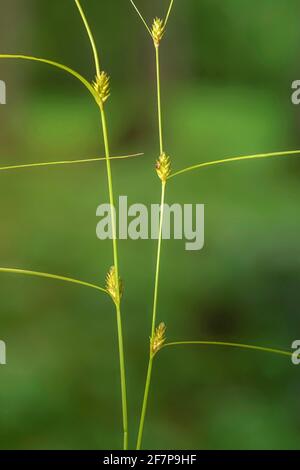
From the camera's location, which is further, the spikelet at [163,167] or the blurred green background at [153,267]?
the blurred green background at [153,267]

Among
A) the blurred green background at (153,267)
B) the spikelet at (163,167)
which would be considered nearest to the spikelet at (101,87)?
the spikelet at (163,167)

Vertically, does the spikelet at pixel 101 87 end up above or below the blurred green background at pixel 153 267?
below


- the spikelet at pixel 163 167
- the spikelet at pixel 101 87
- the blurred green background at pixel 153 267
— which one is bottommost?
the spikelet at pixel 163 167

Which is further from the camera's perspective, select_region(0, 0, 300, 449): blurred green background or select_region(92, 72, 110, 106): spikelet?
select_region(0, 0, 300, 449): blurred green background

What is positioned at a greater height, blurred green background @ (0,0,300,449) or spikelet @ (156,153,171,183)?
blurred green background @ (0,0,300,449)

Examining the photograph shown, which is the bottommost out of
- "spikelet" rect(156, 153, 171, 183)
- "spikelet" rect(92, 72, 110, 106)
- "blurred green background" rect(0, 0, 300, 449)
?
"spikelet" rect(156, 153, 171, 183)

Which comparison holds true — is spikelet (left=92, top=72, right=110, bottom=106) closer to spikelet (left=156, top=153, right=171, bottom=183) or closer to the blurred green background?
spikelet (left=156, top=153, right=171, bottom=183)

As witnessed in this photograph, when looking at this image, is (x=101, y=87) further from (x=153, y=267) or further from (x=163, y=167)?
(x=153, y=267)

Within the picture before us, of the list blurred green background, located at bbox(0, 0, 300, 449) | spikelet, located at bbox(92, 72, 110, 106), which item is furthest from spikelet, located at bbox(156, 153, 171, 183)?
blurred green background, located at bbox(0, 0, 300, 449)

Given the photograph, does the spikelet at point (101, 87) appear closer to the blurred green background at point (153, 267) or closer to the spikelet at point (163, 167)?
the spikelet at point (163, 167)
